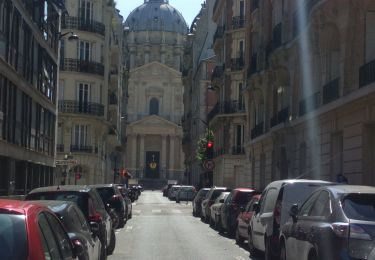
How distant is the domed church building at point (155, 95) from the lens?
139375mm

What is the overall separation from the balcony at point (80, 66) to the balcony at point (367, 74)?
34699mm

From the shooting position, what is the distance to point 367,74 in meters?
21.6

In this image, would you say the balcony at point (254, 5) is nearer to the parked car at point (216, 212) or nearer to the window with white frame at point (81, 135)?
the parked car at point (216, 212)

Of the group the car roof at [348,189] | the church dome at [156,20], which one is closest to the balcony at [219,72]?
the car roof at [348,189]

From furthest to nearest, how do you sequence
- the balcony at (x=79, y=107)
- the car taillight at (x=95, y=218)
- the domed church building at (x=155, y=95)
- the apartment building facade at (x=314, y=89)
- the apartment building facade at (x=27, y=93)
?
the domed church building at (x=155, y=95)
the balcony at (x=79, y=107)
the apartment building facade at (x=27, y=93)
the apartment building facade at (x=314, y=89)
the car taillight at (x=95, y=218)

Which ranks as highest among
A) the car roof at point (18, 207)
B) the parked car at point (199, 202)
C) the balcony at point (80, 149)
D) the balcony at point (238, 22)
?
the balcony at point (238, 22)

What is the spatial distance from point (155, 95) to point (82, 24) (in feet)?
299

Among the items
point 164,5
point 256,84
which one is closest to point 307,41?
point 256,84

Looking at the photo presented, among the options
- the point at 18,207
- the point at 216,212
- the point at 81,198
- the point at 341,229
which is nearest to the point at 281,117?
the point at 216,212

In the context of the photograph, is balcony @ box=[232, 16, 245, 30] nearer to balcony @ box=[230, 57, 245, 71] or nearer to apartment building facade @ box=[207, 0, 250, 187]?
apartment building facade @ box=[207, 0, 250, 187]

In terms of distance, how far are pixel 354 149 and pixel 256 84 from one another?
60.0ft

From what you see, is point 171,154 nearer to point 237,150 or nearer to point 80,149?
point 237,150

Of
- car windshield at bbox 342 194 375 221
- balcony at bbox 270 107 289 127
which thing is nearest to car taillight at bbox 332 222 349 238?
car windshield at bbox 342 194 375 221

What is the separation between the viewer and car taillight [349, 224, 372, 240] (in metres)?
9.10
